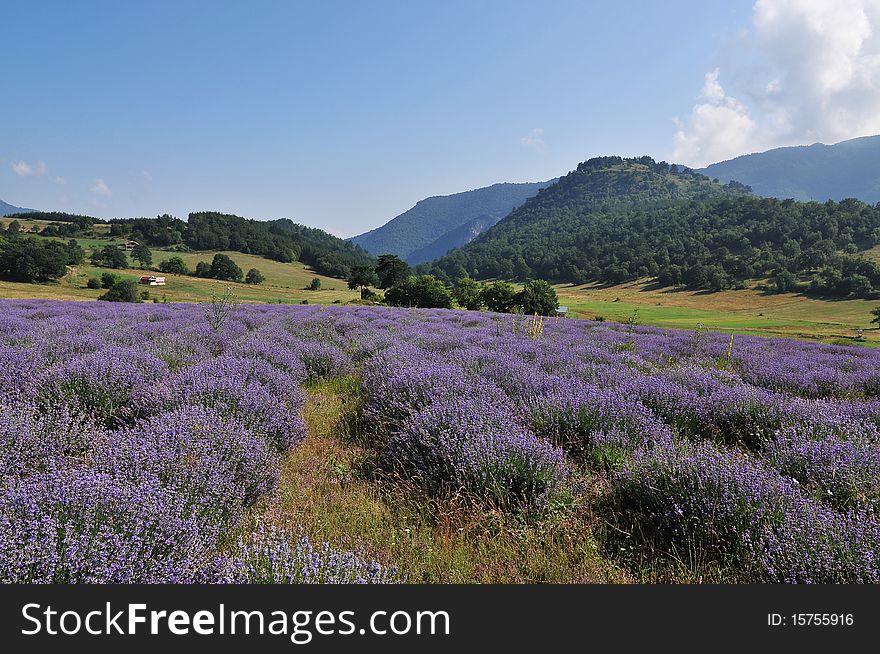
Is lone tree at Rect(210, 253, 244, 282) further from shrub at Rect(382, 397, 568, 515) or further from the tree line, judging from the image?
shrub at Rect(382, 397, 568, 515)

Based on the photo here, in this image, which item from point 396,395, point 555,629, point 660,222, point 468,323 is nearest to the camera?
point 555,629

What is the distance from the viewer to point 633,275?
11088 cm

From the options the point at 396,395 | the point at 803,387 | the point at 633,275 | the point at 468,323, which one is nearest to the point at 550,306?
the point at 468,323

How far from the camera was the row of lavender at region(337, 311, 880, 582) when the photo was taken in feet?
6.22

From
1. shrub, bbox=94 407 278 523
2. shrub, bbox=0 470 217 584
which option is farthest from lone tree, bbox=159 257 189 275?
shrub, bbox=0 470 217 584

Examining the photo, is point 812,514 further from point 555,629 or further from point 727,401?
point 727,401

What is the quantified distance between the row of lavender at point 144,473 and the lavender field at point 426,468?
1 centimetres

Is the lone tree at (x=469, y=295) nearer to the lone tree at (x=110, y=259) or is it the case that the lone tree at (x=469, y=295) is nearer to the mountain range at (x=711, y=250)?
the mountain range at (x=711, y=250)

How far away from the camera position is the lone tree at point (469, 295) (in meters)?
51.1

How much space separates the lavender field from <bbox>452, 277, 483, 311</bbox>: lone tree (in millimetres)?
45854

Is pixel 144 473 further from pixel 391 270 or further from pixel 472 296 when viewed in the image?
pixel 391 270

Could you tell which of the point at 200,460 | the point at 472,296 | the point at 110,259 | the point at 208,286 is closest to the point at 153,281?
the point at 208,286

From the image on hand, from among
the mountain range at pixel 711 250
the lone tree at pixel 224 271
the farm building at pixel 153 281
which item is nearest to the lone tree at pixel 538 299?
the farm building at pixel 153 281

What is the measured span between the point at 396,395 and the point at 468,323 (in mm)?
10756
